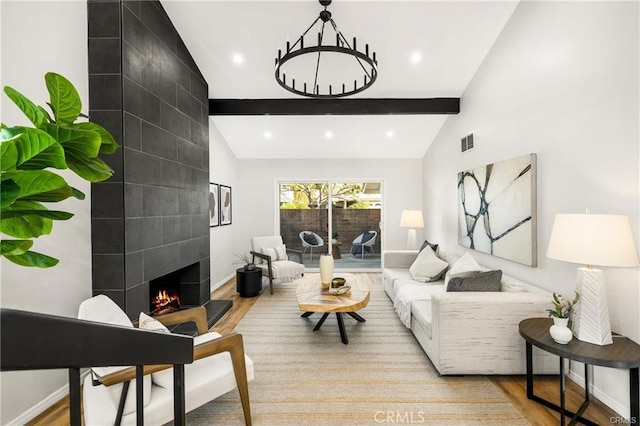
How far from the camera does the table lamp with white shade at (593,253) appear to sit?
5.82ft

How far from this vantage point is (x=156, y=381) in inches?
70.0

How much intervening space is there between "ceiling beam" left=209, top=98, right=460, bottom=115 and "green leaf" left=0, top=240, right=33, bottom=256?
392cm

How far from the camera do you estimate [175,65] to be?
3.38 m

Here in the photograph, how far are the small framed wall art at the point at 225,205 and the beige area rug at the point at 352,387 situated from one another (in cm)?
244

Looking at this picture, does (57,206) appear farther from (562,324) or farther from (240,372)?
(562,324)

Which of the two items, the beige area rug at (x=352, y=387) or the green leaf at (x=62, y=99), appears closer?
the green leaf at (x=62, y=99)

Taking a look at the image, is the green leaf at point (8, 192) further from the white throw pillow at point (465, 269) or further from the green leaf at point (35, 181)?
the white throw pillow at point (465, 269)

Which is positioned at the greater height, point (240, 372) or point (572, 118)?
point (572, 118)

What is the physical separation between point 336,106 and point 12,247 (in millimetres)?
4095

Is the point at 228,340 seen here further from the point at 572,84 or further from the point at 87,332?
the point at 572,84

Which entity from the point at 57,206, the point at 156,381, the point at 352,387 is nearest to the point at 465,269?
the point at 352,387

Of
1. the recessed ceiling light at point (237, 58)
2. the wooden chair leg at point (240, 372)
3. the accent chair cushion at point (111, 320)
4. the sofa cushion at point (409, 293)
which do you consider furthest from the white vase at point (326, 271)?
the recessed ceiling light at point (237, 58)

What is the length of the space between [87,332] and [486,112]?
4.20 metres

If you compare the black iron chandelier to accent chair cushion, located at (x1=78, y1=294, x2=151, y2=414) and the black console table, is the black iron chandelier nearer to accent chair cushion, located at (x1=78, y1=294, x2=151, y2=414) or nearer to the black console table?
accent chair cushion, located at (x1=78, y1=294, x2=151, y2=414)
